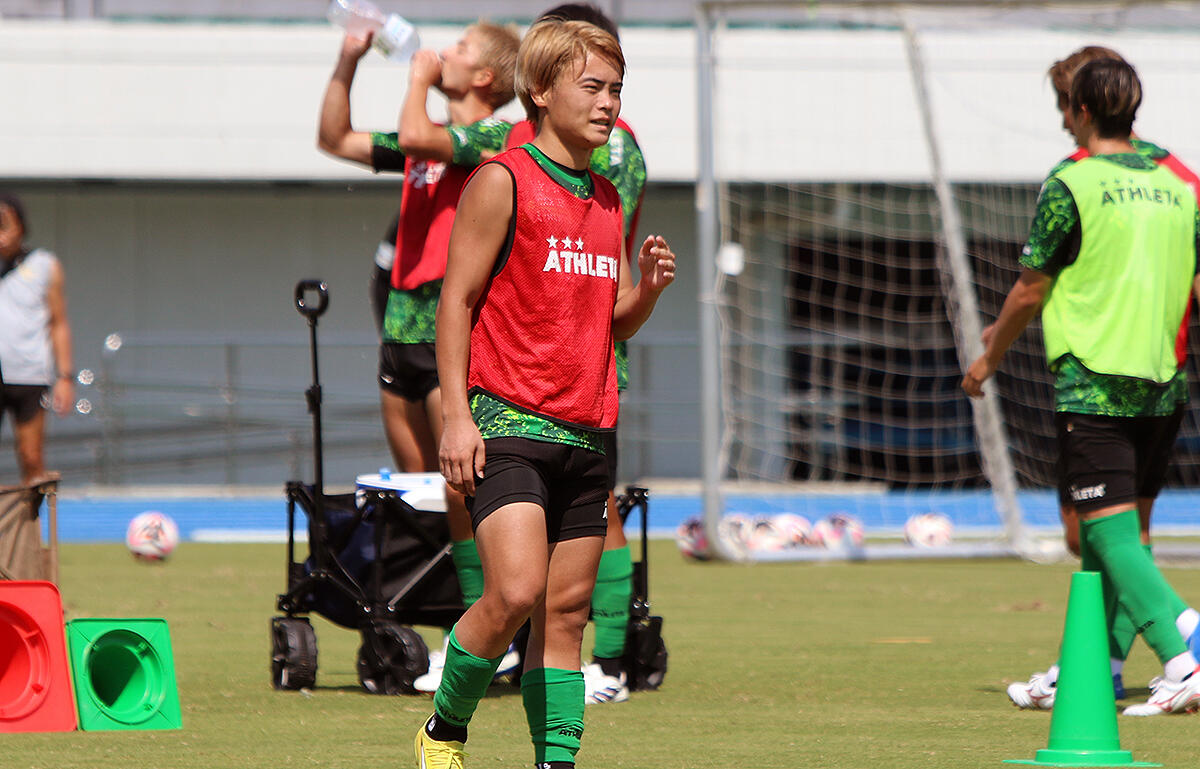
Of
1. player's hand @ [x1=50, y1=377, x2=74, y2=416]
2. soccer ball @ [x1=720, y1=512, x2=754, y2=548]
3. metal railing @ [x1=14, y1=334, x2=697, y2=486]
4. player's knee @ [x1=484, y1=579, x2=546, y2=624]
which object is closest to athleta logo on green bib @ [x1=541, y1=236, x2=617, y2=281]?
player's knee @ [x1=484, y1=579, x2=546, y2=624]

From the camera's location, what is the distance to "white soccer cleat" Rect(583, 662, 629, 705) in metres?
5.90

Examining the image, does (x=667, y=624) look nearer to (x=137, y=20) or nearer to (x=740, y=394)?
(x=740, y=394)

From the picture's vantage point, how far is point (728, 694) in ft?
20.1

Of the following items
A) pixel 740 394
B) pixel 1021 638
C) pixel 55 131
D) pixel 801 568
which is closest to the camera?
pixel 1021 638

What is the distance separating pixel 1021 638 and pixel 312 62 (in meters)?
14.9

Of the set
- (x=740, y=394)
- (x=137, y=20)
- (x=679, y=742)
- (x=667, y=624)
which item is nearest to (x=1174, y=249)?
(x=679, y=742)

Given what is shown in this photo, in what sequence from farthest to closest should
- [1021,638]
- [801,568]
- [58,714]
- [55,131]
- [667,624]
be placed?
[55,131]
[801,568]
[667,624]
[1021,638]
[58,714]

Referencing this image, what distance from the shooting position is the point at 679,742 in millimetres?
5051

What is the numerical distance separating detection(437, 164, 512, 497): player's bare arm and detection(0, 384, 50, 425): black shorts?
7060 mm

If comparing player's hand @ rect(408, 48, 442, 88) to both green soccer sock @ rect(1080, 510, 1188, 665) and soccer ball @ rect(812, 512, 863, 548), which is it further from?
soccer ball @ rect(812, 512, 863, 548)

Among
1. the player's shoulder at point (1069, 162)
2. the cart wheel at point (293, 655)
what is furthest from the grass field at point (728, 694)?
the player's shoulder at point (1069, 162)

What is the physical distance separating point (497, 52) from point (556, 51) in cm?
214

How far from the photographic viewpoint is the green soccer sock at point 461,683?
397 centimetres

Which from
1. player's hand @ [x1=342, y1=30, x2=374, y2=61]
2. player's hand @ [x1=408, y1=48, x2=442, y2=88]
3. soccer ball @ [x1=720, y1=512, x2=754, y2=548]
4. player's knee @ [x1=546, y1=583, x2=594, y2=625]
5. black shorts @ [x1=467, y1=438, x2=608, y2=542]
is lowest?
soccer ball @ [x1=720, y1=512, x2=754, y2=548]
